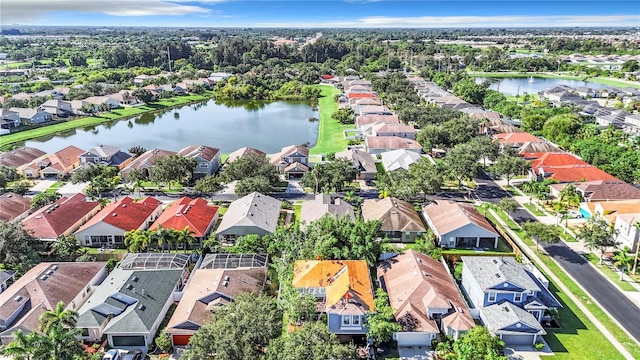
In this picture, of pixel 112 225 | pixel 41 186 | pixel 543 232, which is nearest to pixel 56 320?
pixel 112 225

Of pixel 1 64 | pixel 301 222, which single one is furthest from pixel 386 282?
pixel 1 64

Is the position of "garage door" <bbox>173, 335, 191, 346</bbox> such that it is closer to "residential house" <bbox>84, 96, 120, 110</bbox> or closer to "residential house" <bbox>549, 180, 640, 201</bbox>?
"residential house" <bbox>549, 180, 640, 201</bbox>

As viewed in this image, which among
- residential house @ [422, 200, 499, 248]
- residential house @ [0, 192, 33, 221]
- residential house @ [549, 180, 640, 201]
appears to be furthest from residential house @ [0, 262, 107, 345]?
residential house @ [549, 180, 640, 201]

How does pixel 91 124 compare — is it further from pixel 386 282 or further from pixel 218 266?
pixel 386 282

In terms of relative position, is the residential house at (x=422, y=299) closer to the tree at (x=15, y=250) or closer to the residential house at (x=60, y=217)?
the tree at (x=15, y=250)

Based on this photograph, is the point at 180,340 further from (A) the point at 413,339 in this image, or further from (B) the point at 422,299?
(B) the point at 422,299

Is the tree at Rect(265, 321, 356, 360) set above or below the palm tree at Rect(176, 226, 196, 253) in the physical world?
above
